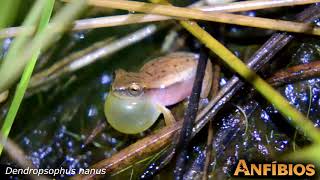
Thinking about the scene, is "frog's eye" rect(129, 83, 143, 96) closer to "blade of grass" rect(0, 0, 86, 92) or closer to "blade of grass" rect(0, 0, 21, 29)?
"blade of grass" rect(0, 0, 86, 92)

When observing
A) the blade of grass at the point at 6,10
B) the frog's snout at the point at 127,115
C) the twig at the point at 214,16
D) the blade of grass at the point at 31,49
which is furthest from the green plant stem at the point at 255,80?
the blade of grass at the point at 6,10

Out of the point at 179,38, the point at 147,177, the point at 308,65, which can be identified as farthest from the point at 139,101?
the point at 308,65

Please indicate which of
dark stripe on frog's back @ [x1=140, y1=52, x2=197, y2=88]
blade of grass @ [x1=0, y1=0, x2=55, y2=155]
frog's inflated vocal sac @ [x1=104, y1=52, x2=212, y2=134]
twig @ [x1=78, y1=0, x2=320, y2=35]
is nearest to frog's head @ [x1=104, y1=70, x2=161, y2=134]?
frog's inflated vocal sac @ [x1=104, y1=52, x2=212, y2=134]

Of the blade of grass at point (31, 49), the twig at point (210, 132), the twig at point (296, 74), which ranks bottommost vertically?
the twig at point (210, 132)

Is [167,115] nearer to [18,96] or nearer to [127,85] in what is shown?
[127,85]

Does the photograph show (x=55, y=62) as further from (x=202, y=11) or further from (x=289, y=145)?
(x=289, y=145)

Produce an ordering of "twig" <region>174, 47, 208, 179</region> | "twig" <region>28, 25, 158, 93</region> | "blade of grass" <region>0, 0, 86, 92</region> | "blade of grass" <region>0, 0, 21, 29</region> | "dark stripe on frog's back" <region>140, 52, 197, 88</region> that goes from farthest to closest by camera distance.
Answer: "twig" <region>28, 25, 158, 93</region> → "dark stripe on frog's back" <region>140, 52, 197, 88</region> → "twig" <region>174, 47, 208, 179</region> → "blade of grass" <region>0, 0, 86, 92</region> → "blade of grass" <region>0, 0, 21, 29</region>

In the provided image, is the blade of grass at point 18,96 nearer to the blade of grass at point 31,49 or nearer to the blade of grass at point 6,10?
the blade of grass at point 31,49

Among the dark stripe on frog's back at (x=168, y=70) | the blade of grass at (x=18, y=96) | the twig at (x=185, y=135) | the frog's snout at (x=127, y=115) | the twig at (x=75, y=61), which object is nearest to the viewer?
the blade of grass at (x=18, y=96)
